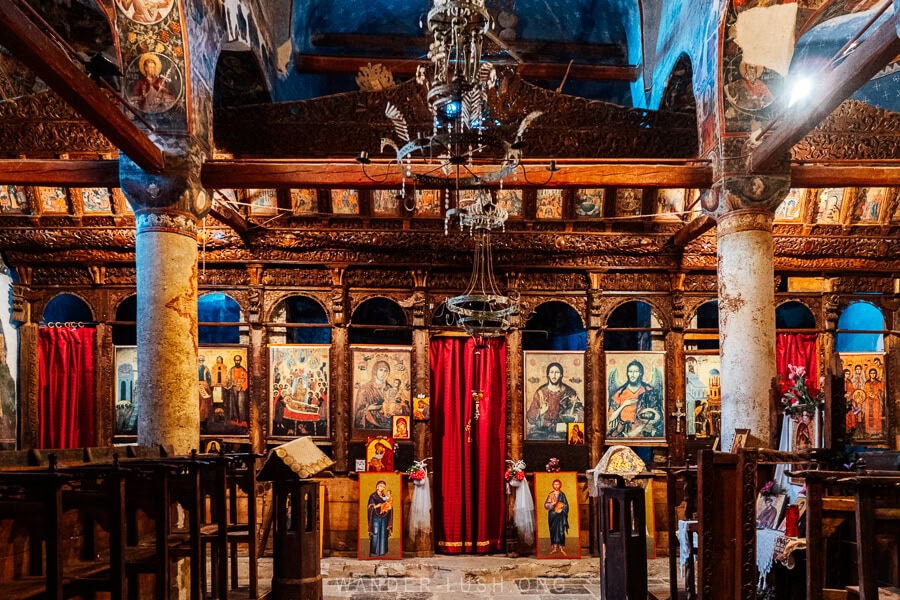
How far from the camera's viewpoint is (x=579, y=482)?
11133mm

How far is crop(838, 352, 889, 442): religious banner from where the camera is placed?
11.6 meters

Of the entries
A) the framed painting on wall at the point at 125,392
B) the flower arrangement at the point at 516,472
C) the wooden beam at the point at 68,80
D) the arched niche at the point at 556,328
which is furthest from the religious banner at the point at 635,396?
the wooden beam at the point at 68,80

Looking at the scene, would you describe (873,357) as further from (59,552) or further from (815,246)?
(59,552)

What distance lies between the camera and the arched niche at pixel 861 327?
1216 cm

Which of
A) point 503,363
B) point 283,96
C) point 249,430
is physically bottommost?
point 249,430

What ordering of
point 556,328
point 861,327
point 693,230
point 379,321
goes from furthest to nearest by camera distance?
point 556,328 → point 861,327 → point 379,321 → point 693,230

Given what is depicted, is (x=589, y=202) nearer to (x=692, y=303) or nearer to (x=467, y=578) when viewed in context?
(x=692, y=303)

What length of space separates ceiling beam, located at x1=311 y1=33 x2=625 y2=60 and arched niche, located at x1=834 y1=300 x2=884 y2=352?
5589mm

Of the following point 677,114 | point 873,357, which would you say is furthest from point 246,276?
point 873,357

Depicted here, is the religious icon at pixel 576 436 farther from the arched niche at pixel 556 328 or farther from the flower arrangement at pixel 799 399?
the flower arrangement at pixel 799 399

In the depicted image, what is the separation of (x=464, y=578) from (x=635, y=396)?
3660 mm

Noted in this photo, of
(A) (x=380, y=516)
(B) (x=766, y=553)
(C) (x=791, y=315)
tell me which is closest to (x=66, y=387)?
(A) (x=380, y=516)

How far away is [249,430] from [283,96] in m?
4.81

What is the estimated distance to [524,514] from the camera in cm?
1088
